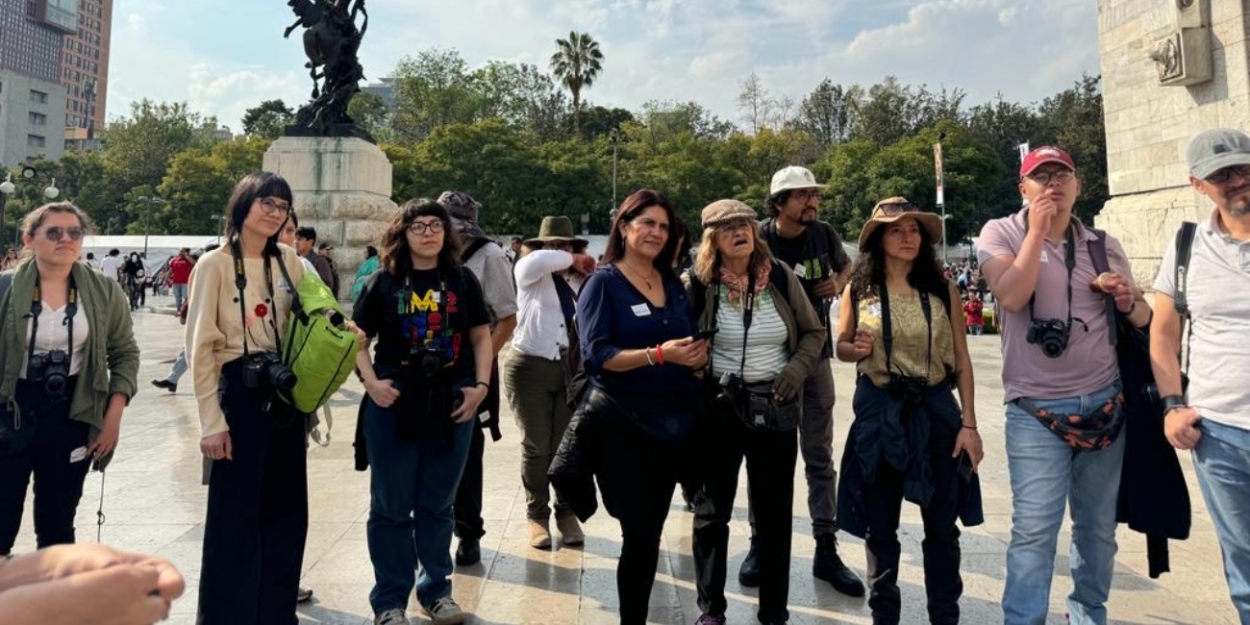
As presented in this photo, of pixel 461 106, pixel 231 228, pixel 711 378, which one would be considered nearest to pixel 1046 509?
pixel 711 378

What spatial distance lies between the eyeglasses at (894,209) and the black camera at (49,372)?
3.50 metres

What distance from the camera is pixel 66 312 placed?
3023 millimetres

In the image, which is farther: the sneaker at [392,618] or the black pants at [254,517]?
the sneaker at [392,618]

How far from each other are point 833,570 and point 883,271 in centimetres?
150

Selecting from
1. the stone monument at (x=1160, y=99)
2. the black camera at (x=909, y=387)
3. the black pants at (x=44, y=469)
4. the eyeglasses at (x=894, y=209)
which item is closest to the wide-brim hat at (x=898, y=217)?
the eyeglasses at (x=894, y=209)

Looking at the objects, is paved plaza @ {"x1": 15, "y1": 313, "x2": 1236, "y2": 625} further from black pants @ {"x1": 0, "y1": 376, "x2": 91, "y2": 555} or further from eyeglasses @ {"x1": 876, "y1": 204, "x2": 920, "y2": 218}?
eyeglasses @ {"x1": 876, "y1": 204, "x2": 920, "y2": 218}

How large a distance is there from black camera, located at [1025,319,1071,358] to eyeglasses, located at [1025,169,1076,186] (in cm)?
53

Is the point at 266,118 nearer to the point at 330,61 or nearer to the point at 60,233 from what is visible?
the point at 330,61

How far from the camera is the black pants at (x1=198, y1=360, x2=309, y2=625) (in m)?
2.64

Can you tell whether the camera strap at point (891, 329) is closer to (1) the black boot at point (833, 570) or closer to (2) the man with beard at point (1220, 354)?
(2) the man with beard at point (1220, 354)

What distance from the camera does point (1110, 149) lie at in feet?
30.7

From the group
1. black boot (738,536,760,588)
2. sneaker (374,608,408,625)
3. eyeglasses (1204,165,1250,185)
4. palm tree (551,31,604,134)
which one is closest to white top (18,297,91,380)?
sneaker (374,608,408,625)

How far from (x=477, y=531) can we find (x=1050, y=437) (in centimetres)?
278

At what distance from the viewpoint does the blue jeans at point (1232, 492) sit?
2371 millimetres
